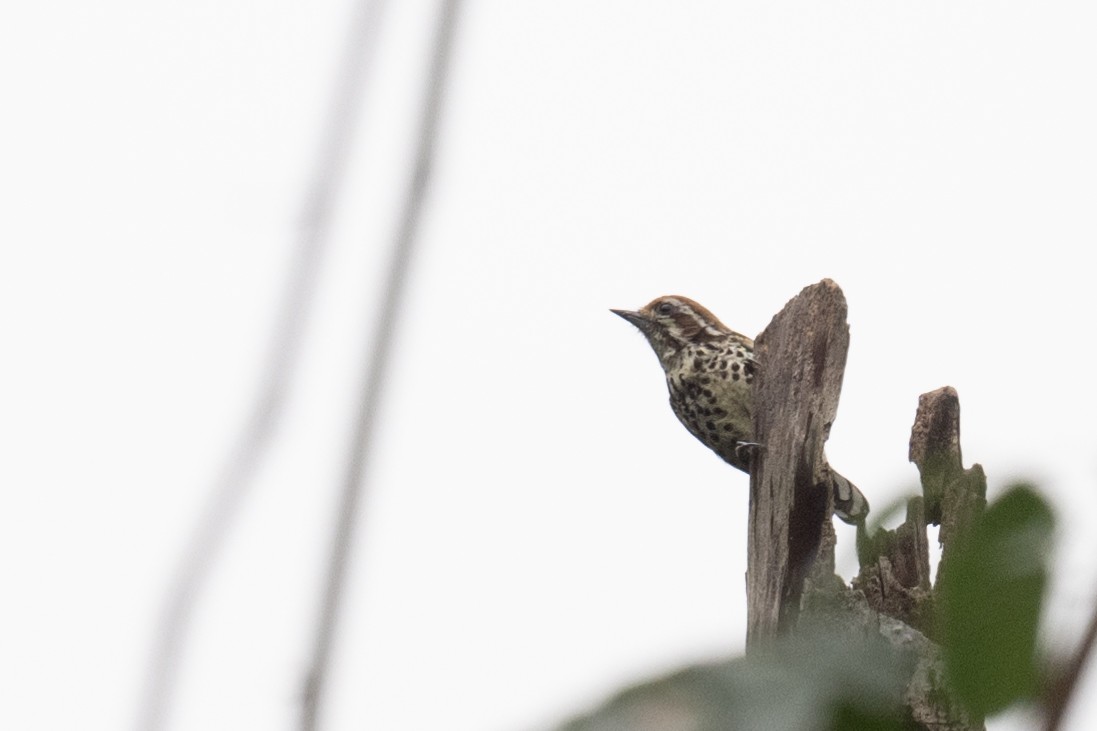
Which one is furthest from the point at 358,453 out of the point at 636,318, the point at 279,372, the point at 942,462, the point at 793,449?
the point at 636,318

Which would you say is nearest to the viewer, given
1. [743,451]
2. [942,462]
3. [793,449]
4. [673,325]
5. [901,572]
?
[793,449]

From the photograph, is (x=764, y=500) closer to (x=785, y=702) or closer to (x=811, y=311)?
(x=811, y=311)

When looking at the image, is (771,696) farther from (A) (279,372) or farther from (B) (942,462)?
(B) (942,462)

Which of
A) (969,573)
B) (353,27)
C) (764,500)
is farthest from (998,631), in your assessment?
(764,500)

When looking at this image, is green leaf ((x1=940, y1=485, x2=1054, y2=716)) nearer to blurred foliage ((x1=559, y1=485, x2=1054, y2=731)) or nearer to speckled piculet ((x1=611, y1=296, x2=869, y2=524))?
blurred foliage ((x1=559, y1=485, x2=1054, y2=731))

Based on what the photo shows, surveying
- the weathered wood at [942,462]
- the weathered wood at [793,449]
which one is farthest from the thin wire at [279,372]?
the weathered wood at [942,462]

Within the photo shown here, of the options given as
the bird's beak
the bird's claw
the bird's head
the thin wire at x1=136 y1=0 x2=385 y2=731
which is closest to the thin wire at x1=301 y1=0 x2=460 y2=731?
the thin wire at x1=136 y1=0 x2=385 y2=731

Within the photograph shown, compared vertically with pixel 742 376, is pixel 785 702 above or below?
below
